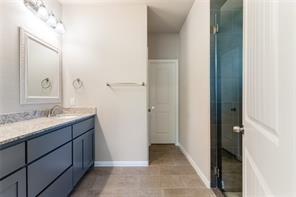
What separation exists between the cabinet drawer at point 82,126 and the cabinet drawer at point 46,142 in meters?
0.27

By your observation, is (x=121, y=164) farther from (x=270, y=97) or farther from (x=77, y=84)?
(x=270, y=97)

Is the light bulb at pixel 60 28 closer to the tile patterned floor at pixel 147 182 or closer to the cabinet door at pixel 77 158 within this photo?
the cabinet door at pixel 77 158

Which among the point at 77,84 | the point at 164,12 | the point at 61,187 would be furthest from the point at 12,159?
the point at 164,12

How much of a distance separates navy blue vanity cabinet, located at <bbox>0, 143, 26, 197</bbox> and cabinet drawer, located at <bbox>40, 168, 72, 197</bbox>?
1.24ft

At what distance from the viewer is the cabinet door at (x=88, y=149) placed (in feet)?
11.0

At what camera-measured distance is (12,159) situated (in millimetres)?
1513

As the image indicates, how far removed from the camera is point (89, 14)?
155 inches

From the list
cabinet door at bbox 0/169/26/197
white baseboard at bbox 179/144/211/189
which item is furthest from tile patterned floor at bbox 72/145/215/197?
cabinet door at bbox 0/169/26/197

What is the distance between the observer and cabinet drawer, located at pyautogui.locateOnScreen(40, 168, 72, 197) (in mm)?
2076

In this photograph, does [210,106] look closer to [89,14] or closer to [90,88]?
[90,88]

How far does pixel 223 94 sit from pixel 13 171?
230 centimetres

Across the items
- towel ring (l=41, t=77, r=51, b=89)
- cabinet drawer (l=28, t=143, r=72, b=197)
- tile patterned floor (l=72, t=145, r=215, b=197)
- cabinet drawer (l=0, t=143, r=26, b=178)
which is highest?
towel ring (l=41, t=77, r=51, b=89)

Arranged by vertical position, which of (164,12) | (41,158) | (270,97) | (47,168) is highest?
(164,12)

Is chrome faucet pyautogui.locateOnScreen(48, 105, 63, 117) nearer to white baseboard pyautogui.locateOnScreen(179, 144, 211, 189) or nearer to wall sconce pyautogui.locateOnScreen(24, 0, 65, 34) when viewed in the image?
wall sconce pyautogui.locateOnScreen(24, 0, 65, 34)
